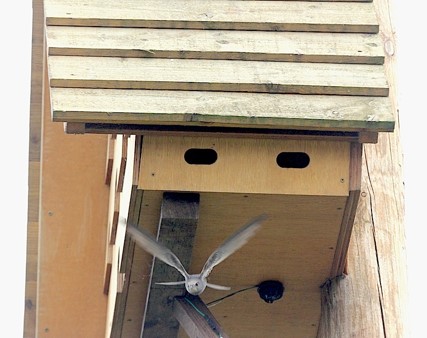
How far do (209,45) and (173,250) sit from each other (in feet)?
2.39

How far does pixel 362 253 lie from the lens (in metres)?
7.11

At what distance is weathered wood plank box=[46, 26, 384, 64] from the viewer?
6.62 meters

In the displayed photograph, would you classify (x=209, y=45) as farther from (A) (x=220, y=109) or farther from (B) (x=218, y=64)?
(A) (x=220, y=109)

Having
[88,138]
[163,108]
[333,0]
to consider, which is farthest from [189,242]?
[88,138]

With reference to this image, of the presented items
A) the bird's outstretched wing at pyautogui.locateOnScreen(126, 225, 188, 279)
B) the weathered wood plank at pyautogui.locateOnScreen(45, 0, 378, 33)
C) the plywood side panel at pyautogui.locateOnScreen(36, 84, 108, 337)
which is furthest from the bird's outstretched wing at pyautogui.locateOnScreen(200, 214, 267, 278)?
the plywood side panel at pyautogui.locateOnScreen(36, 84, 108, 337)

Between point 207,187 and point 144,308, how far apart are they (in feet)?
2.34

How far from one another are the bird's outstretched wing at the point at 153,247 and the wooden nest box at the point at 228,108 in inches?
1.7

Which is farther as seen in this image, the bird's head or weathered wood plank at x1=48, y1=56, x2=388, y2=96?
the bird's head

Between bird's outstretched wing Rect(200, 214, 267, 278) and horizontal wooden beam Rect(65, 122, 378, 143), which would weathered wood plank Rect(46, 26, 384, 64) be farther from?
bird's outstretched wing Rect(200, 214, 267, 278)

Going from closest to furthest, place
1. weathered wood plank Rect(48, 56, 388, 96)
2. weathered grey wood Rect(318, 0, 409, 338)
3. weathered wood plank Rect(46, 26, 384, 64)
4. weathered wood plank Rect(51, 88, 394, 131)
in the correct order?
weathered wood plank Rect(51, 88, 394, 131) → weathered wood plank Rect(48, 56, 388, 96) → weathered wood plank Rect(46, 26, 384, 64) → weathered grey wood Rect(318, 0, 409, 338)

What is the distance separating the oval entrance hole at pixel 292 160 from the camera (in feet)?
22.2

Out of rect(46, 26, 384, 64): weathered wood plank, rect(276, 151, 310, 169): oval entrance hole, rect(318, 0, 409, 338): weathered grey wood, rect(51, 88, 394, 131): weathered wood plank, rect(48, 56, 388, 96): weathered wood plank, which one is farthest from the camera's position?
rect(318, 0, 409, 338): weathered grey wood

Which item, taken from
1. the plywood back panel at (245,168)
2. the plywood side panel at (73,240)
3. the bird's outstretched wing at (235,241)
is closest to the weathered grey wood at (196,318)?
the bird's outstretched wing at (235,241)

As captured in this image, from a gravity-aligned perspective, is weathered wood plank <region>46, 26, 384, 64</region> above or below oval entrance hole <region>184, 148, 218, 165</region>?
above
